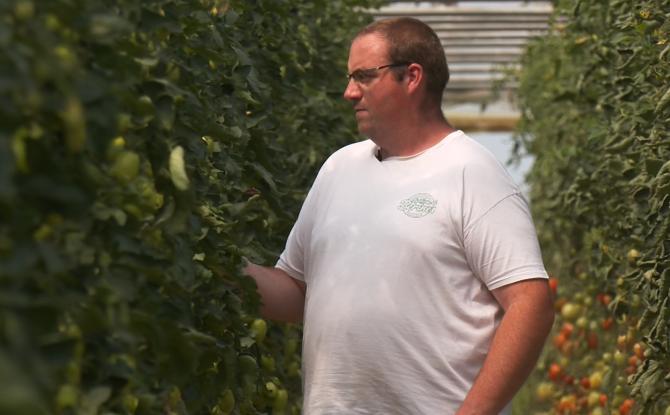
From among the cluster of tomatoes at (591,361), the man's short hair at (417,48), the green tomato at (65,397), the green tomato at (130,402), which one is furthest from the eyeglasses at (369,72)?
the green tomato at (65,397)

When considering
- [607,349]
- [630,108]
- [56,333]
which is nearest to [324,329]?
[56,333]

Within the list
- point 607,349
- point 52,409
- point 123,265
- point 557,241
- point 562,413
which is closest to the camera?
point 52,409

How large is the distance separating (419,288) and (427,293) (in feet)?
0.07

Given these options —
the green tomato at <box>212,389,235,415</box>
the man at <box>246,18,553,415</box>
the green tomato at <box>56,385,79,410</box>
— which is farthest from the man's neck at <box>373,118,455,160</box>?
the green tomato at <box>56,385,79,410</box>

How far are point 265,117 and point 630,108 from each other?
1429 millimetres

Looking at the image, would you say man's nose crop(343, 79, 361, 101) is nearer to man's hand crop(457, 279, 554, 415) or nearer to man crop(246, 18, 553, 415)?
man crop(246, 18, 553, 415)

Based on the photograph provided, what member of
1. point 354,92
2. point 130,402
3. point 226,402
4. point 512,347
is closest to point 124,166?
point 130,402

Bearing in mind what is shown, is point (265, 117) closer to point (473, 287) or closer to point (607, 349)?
point (473, 287)

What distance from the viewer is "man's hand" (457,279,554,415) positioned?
2.89 m

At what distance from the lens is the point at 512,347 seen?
114 inches

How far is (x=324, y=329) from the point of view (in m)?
3.05

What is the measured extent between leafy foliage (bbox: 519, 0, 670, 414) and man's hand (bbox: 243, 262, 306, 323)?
85 cm

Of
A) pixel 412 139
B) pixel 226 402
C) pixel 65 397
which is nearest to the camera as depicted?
pixel 65 397

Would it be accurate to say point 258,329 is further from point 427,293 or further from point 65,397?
point 65,397
